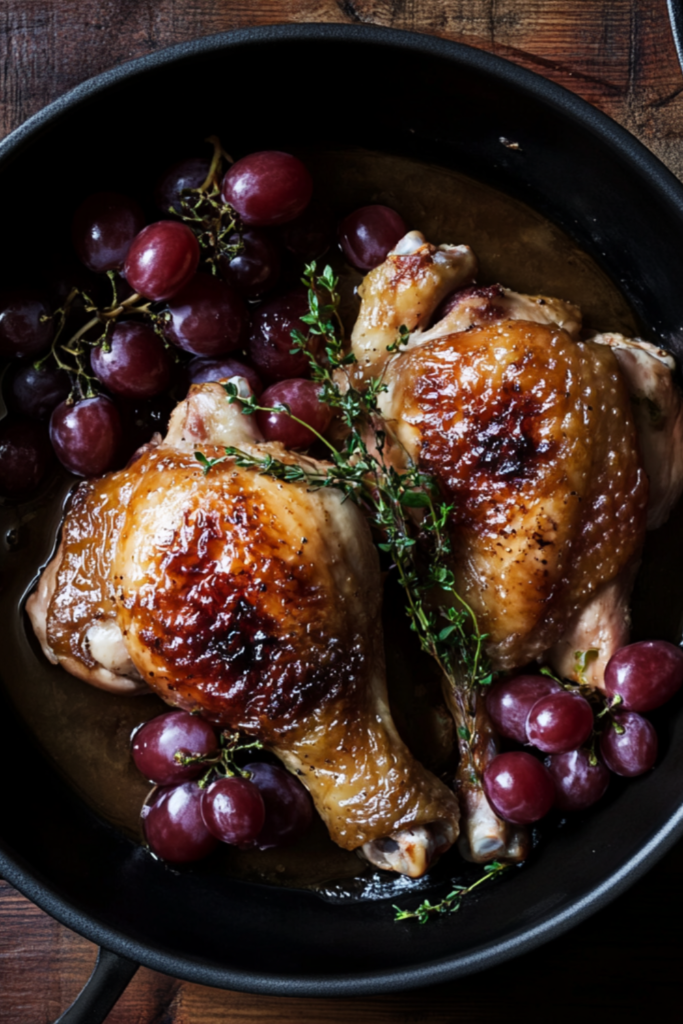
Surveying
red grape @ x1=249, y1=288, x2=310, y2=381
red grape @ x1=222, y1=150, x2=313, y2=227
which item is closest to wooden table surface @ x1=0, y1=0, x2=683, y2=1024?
A: red grape @ x1=222, y1=150, x2=313, y2=227

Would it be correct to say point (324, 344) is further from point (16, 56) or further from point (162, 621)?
point (16, 56)

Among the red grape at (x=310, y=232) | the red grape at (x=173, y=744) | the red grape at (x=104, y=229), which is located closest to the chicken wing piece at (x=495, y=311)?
the red grape at (x=310, y=232)

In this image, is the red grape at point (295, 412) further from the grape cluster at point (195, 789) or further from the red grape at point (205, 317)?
the grape cluster at point (195, 789)

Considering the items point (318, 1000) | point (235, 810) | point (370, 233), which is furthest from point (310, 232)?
point (318, 1000)

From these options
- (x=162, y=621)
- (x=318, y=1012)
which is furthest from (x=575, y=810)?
(x=162, y=621)

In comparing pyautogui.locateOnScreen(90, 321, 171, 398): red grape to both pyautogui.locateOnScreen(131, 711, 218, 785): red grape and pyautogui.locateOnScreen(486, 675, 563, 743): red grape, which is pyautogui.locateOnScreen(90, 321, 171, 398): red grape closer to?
pyautogui.locateOnScreen(131, 711, 218, 785): red grape
